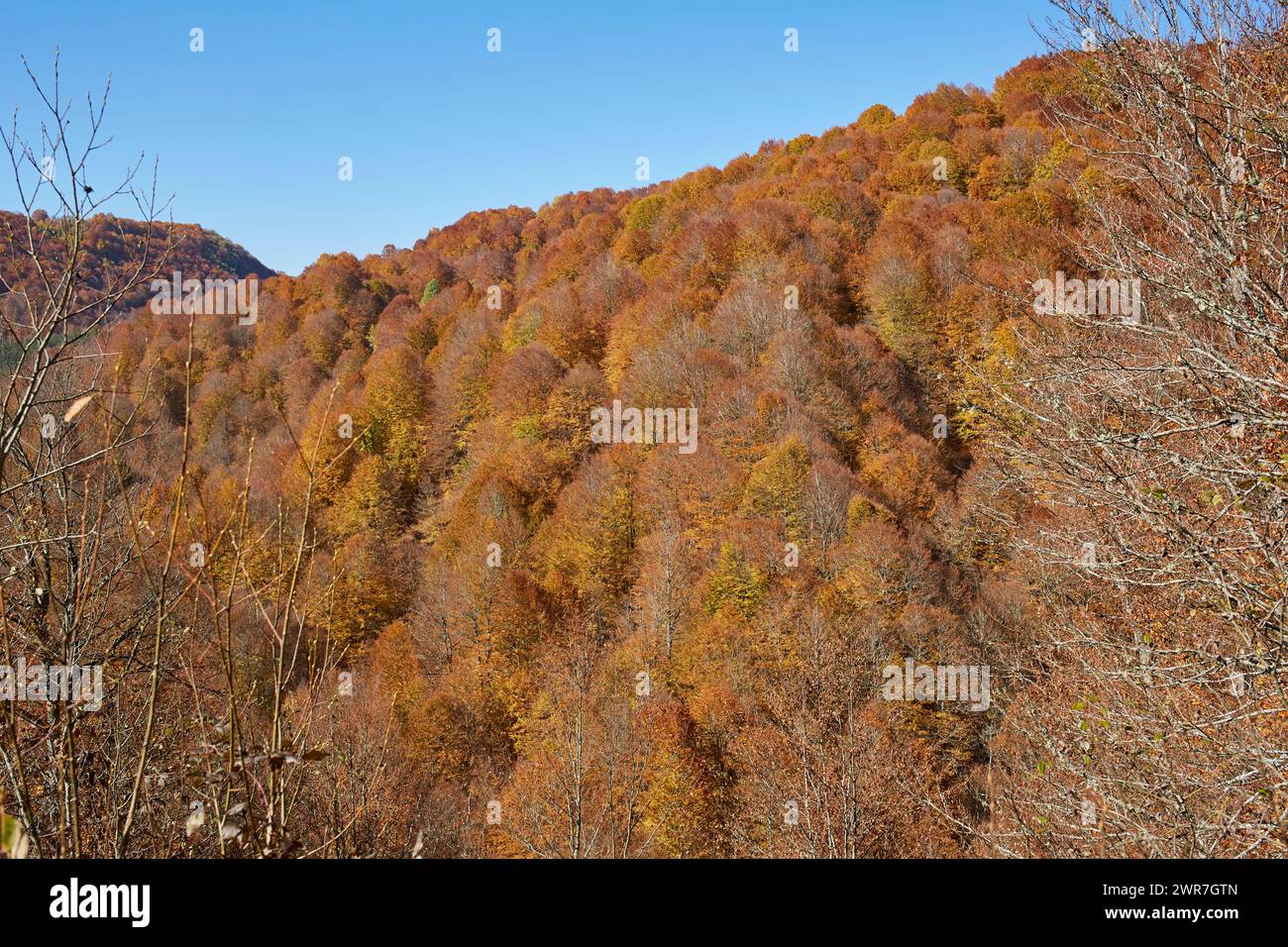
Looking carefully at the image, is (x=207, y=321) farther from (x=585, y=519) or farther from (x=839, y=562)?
(x=839, y=562)

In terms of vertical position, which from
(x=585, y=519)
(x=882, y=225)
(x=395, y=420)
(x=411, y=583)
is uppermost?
(x=882, y=225)

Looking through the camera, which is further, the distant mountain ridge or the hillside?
the hillside

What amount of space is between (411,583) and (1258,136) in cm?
3699

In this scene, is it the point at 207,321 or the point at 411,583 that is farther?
the point at 207,321

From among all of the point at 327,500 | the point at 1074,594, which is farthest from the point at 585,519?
the point at 1074,594

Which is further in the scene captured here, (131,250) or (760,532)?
(760,532)

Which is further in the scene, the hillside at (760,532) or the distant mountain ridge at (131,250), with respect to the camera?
the hillside at (760,532)

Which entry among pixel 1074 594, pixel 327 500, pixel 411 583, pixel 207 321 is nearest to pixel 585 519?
pixel 411 583

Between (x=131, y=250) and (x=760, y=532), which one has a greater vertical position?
(x=131, y=250)

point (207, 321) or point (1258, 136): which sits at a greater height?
point (207, 321)
